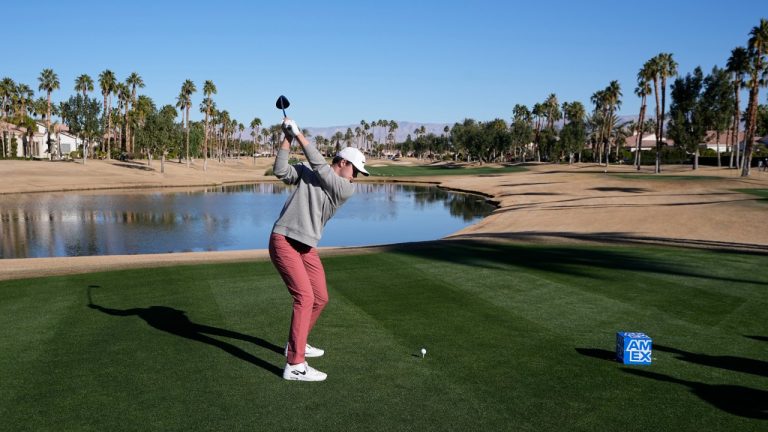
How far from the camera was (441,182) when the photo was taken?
88.5 metres

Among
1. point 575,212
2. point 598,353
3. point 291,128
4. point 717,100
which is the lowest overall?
point 575,212

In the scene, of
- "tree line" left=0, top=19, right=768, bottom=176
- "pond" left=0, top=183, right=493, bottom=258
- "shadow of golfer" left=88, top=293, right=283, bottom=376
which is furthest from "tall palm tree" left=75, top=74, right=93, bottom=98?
"shadow of golfer" left=88, top=293, right=283, bottom=376

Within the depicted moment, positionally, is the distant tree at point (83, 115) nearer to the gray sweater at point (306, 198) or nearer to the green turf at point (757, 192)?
the green turf at point (757, 192)

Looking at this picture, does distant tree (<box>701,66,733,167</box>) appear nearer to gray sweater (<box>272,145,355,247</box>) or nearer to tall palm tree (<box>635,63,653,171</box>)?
tall palm tree (<box>635,63,653,171</box>)

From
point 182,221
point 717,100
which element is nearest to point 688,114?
point 717,100

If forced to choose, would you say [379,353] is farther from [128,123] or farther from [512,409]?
[128,123]

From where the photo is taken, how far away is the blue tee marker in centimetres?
686

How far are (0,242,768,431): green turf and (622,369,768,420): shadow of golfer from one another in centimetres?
2

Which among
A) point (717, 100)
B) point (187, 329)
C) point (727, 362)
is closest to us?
point (727, 362)

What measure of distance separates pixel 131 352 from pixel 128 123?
400 ft

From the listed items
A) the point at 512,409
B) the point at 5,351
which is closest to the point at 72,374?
the point at 5,351

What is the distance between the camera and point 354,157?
629 cm

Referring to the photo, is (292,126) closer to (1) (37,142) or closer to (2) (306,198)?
(2) (306,198)

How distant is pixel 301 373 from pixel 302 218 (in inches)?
63.9
